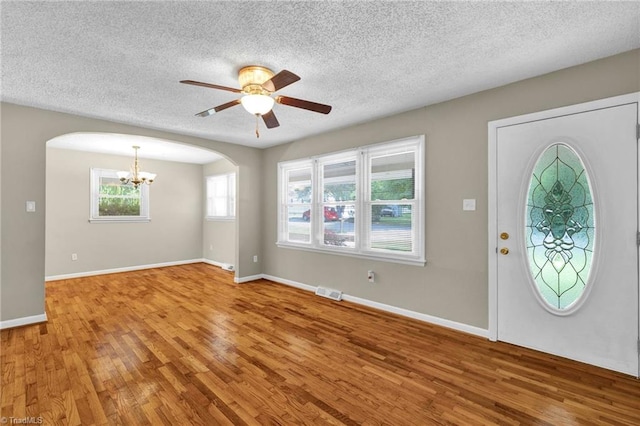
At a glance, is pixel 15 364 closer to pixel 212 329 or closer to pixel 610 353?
pixel 212 329

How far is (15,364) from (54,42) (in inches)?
106

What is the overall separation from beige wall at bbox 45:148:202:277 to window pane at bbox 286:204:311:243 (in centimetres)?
354

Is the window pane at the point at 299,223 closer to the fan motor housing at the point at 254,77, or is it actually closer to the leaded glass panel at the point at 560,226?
the fan motor housing at the point at 254,77

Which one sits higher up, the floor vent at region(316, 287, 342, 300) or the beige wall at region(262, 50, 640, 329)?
the beige wall at region(262, 50, 640, 329)

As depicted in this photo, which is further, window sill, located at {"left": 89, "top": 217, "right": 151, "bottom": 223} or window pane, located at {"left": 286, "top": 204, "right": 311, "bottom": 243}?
window sill, located at {"left": 89, "top": 217, "right": 151, "bottom": 223}

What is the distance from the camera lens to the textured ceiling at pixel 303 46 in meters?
1.89

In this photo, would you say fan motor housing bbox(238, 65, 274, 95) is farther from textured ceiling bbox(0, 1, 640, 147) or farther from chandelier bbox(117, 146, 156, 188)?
chandelier bbox(117, 146, 156, 188)

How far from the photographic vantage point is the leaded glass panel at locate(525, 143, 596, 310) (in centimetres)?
258

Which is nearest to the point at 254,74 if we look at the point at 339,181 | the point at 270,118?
the point at 270,118

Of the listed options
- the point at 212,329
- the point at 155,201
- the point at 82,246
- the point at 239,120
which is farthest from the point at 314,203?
the point at 82,246

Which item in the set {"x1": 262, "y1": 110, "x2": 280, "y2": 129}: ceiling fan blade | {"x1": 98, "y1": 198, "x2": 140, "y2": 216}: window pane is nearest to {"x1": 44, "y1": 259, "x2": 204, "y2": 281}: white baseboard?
{"x1": 98, "y1": 198, "x2": 140, "y2": 216}: window pane

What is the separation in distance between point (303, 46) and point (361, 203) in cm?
236

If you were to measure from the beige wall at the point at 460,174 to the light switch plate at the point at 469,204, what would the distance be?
38 mm

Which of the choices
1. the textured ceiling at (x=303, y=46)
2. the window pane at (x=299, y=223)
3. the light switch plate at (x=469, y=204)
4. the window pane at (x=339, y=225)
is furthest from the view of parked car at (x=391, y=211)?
the window pane at (x=299, y=223)
